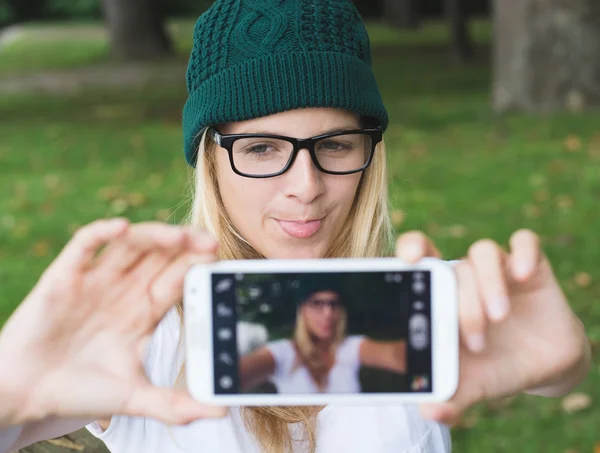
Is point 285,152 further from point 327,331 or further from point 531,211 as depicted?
point 531,211

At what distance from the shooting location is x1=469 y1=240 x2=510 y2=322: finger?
153 cm

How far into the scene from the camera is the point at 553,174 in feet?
28.6

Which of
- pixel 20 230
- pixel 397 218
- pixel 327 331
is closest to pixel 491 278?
pixel 327 331

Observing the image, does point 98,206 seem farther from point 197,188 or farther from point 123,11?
point 123,11

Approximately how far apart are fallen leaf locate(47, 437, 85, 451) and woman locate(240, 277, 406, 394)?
1.11m

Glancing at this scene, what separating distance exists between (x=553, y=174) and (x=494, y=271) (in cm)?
746

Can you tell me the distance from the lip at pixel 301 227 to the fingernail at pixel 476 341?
78 cm

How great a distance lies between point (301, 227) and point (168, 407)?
827 millimetres

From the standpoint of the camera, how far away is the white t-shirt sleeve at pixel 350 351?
170cm

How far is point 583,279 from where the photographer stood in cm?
611

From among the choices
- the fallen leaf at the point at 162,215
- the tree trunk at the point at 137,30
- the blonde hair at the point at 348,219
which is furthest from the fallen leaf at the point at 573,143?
the tree trunk at the point at 137,30

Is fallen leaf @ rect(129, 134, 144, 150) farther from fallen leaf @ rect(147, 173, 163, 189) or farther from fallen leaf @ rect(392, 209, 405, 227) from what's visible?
fallen leaf @ rect(392, 209, 405, 227)

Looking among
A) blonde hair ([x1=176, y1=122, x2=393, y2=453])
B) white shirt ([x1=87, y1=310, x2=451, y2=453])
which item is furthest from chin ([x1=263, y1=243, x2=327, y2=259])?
white shirt ([x1=87, y1=310, x2=451, y2=453])

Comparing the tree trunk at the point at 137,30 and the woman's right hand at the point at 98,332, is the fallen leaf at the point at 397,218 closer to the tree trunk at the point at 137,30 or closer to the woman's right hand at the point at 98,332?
the woman's right hand at the point at 98,332
